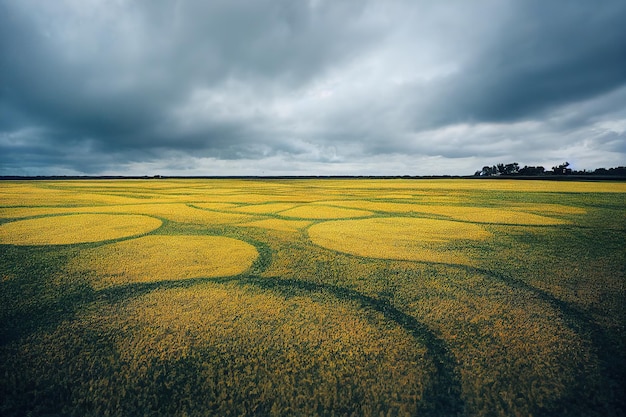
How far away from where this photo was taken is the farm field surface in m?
1.39

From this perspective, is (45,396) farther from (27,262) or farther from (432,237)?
(432,237)

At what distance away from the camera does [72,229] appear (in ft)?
16.6

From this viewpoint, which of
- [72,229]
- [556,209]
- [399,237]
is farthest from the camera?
[556,209]

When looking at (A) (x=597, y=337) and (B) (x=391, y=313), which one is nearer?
(A) (x=597, y=337)

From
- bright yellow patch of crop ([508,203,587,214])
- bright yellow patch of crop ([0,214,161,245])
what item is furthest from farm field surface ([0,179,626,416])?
bright yellow patch of crop ([508,203,587,214])

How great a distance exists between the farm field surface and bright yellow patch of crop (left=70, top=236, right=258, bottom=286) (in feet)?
0.11

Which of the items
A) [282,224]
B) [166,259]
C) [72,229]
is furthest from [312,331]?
[72,229]

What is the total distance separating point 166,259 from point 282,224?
110 inches

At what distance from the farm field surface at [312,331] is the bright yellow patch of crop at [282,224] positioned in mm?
1617

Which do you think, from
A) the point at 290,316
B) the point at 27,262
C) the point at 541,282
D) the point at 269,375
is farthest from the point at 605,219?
the point at 27,262

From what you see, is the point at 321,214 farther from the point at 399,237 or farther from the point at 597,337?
the point at 597,337

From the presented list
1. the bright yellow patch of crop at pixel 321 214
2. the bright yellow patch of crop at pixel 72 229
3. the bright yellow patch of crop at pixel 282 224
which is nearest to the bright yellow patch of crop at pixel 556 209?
the bright yellow patch of crop at pixel 321 214

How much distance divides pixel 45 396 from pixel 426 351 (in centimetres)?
203

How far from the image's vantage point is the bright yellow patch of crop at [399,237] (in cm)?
371
